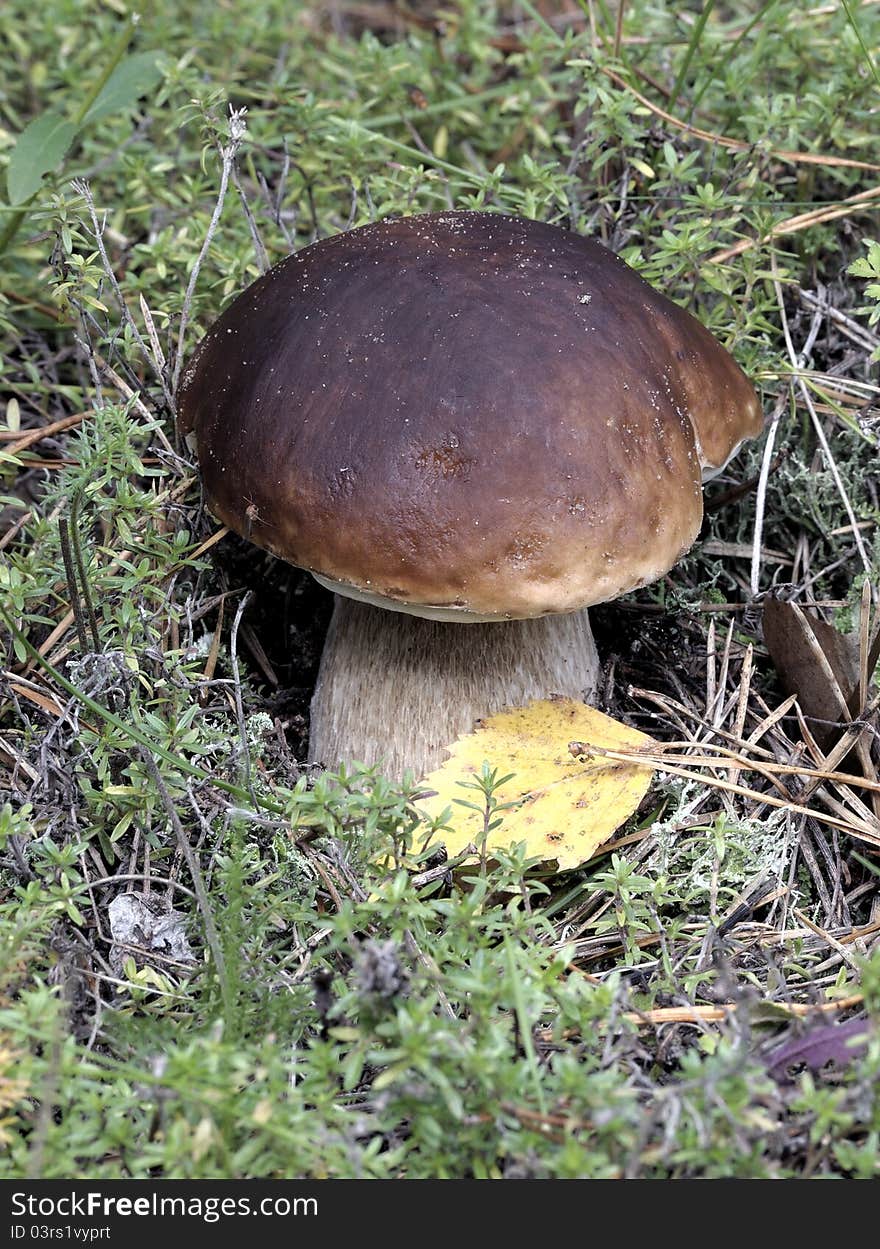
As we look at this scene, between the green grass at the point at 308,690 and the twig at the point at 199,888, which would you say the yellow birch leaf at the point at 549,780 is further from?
the twig at the point at 199,888

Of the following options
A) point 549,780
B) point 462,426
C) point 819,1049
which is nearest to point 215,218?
point 462,426

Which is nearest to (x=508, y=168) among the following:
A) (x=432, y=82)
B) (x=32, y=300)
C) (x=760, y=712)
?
(x=432, y=82)

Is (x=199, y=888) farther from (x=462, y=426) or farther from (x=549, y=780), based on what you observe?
(x=462, y=426)

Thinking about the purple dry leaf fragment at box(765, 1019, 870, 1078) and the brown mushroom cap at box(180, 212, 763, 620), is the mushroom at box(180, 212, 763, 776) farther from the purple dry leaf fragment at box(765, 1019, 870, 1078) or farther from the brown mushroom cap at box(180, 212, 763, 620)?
the purple dry leaf fragment at box(765, 1019, 870, 1078)

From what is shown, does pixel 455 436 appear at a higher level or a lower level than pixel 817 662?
higher

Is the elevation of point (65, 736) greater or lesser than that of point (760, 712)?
greater

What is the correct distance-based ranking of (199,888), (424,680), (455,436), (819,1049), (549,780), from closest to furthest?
(819,1049) → (199,888) → (455,436) → (549,780) → (424,680)
